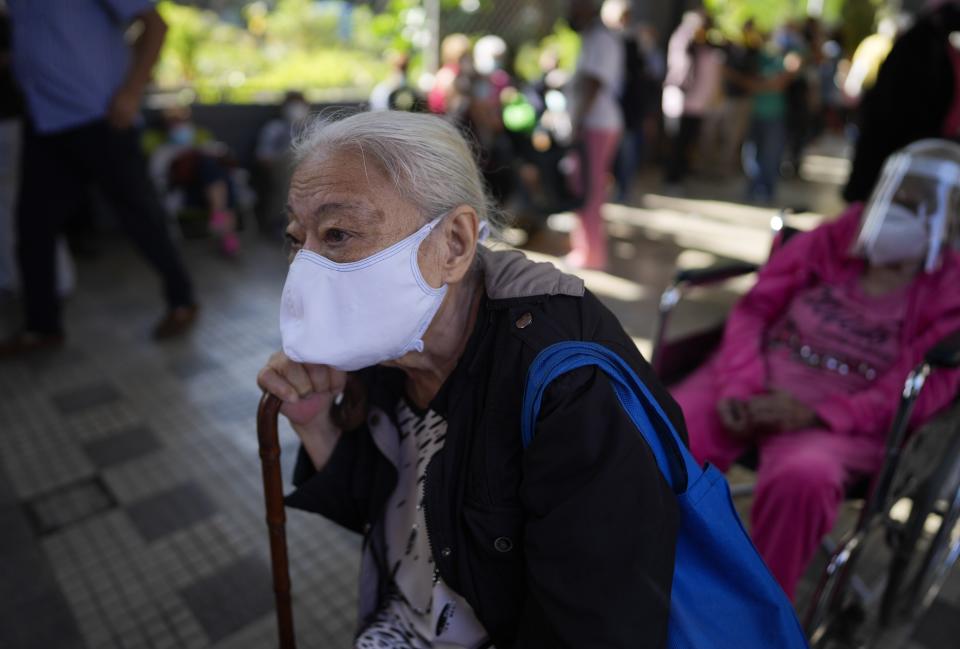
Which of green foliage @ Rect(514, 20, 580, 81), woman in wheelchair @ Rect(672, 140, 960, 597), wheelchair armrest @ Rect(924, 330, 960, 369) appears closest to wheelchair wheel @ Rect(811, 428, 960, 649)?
woman in wheelchair @ Rect(672, 140, 960, 597)

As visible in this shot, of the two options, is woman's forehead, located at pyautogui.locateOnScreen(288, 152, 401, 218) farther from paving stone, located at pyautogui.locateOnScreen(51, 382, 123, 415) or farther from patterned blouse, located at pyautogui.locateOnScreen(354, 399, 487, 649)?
paving stone, located at pyautogui.locateOnScreen(51, 382, 123, 415)

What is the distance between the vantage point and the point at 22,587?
1.99 metres

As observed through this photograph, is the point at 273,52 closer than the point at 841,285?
No

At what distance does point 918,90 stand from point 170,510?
3.36 meters

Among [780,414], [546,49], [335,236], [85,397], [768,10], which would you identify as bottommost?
[85,397]

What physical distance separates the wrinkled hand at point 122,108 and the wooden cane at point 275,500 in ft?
8.57

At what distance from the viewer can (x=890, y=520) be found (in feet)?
5.59

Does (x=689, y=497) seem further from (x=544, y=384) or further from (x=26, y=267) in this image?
(x=26, y=267)

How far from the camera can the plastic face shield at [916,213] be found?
1804mm

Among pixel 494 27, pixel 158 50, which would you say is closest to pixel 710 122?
pixel 494 27

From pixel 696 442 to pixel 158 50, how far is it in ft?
9.54

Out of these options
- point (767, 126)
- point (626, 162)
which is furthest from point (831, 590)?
point (767, 126)

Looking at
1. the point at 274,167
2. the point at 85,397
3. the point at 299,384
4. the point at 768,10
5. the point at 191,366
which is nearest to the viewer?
the point at 299,384

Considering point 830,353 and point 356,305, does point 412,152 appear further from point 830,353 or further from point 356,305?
point 830,353
